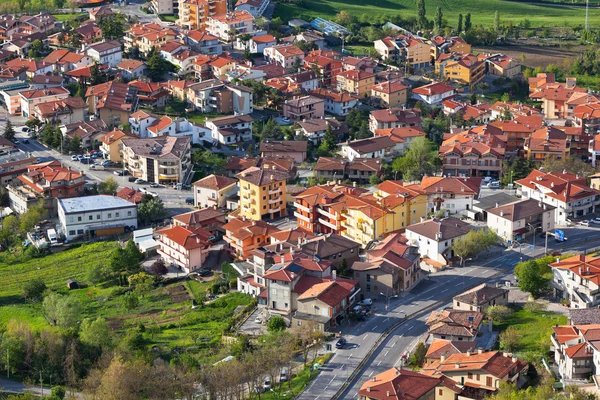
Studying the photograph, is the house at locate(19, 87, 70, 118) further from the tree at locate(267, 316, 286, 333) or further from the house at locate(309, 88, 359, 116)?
the tree at locate(267, 316, 286, 333)

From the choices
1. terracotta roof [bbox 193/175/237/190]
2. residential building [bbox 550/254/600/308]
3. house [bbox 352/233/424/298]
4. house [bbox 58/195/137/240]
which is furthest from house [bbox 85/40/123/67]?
residential building [bbox 550/254/600/308]

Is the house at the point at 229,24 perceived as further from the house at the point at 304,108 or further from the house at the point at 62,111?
the house at the point at 62,111

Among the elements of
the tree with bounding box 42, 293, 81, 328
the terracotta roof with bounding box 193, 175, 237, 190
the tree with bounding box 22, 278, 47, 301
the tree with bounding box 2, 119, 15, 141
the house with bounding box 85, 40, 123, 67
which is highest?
the house with bounding box 85, 40, 123, 67

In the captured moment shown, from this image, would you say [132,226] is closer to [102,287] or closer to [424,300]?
[102,287]

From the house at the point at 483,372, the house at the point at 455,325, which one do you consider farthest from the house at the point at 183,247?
the house at the point at 483,372

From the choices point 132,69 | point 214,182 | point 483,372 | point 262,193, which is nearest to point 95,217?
point 214,182
